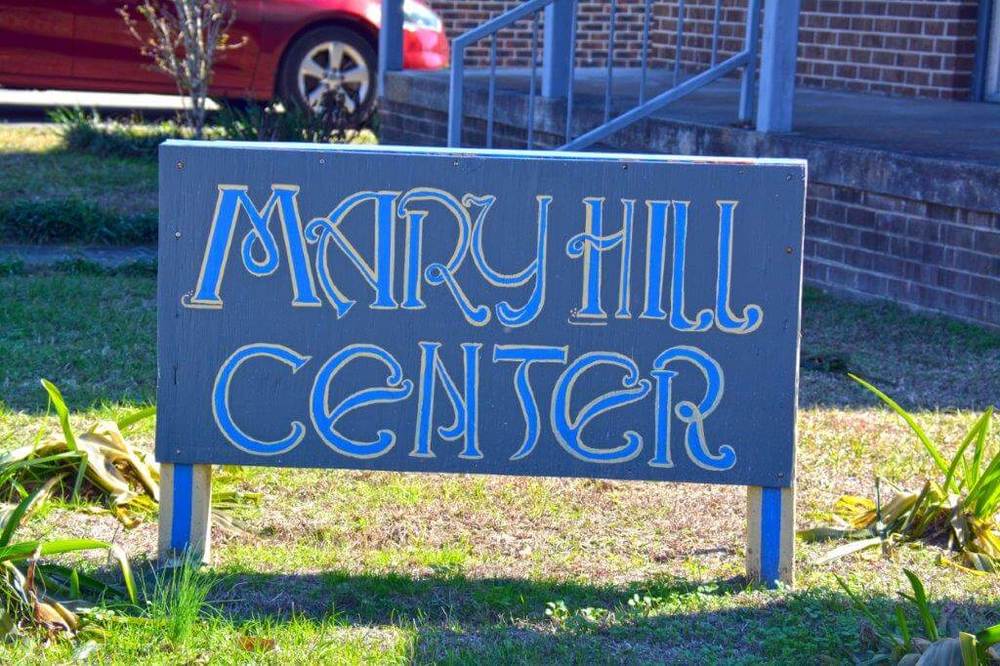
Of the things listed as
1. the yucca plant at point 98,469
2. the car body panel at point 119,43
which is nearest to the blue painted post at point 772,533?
the yucca plant at point 98,469

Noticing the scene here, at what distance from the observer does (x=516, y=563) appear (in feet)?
12.8

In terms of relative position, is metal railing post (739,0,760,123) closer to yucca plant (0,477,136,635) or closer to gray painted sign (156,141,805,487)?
gray painted sign (156,141,805,487)

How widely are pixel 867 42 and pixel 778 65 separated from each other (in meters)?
3.10

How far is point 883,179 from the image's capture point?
21.5 feet

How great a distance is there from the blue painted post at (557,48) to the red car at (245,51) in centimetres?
319

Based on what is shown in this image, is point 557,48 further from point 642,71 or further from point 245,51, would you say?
point 245,51

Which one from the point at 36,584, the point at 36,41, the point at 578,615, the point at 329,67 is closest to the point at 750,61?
the point at 578,615

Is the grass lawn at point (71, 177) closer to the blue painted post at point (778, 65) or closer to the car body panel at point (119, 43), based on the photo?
the car body panel at point (119, 43)

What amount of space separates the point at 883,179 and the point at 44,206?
4453 mm

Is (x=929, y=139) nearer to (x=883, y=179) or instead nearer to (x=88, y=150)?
(x=883, y=179)

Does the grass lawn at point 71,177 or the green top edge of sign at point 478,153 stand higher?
the green top edge of sign at point 478,153

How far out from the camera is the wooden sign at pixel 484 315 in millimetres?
3588

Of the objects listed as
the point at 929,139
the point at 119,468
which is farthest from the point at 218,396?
the point at 929,139

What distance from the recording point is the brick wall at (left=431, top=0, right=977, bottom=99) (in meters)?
9.27
